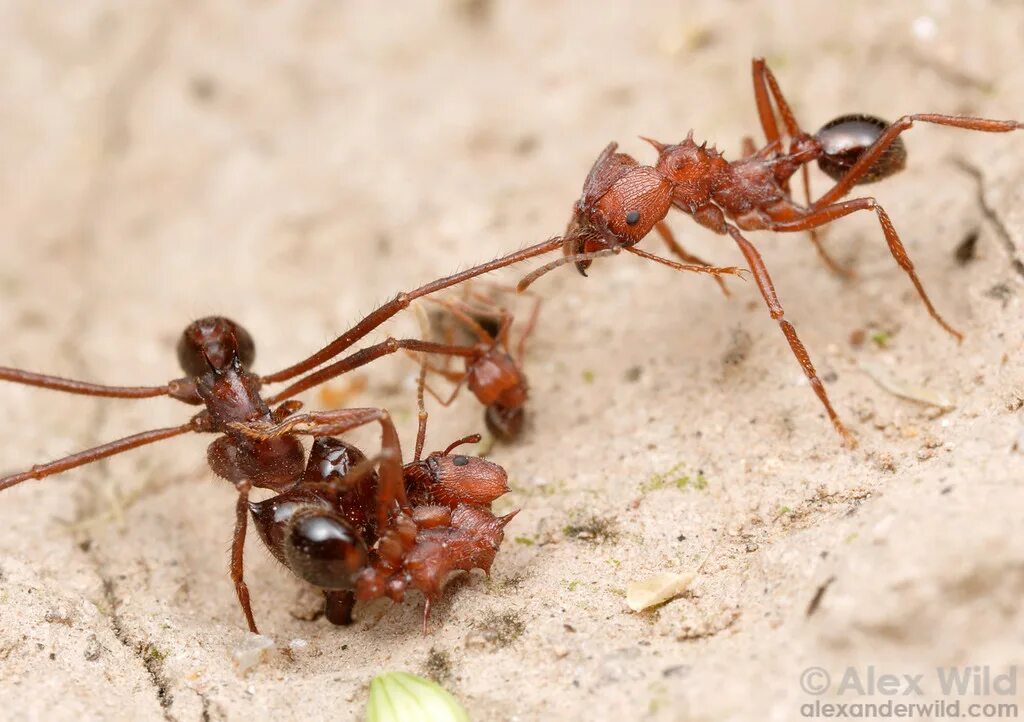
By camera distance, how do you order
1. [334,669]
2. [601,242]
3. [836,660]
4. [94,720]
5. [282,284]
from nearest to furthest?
[836,660]
[94,720]
[334,669]
[601,242]
[282,284]

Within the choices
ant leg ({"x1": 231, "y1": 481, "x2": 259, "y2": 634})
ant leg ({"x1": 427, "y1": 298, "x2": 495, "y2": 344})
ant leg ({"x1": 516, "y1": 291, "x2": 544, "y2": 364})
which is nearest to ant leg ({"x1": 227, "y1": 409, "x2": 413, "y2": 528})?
ant leg ({"x1": 231, "y1": 481, "x2": 259, "y2": 634})

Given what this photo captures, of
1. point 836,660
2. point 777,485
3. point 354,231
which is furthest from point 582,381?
point 836,660

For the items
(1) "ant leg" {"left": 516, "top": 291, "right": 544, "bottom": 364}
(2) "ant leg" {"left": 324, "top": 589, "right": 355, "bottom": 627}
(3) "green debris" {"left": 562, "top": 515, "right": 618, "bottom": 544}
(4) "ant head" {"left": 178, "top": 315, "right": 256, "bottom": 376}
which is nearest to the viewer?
(2) "ant leg" {"left": 324, "top": 589, "right": 355, "bottom": 627}

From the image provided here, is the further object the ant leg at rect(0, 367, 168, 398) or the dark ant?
the ant leg at rect(0, 367, 168, 398)

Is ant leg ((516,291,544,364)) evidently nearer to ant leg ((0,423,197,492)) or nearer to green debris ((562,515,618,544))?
green debris ((562,515,618,544))

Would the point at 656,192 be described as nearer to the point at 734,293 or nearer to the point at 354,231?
the point at 734,293

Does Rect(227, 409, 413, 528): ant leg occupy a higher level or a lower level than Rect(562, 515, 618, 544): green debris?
higher
